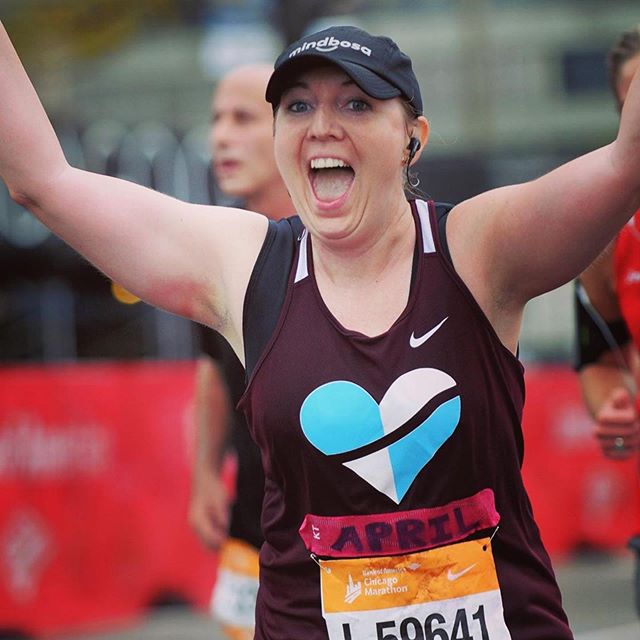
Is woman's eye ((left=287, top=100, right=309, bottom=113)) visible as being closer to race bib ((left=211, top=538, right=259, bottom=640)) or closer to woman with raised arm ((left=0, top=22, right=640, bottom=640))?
woman with raised arm ((left=0, top=22, right=640, bottom=640))

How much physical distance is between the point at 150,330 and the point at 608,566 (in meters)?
7.60

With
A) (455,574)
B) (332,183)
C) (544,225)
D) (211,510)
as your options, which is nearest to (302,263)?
(332,183)

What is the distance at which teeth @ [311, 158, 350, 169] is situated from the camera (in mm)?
2963

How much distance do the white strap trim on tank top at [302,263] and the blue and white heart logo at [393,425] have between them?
0.96ft

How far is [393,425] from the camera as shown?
2.86 metres

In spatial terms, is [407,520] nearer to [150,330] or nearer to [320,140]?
[320,140]

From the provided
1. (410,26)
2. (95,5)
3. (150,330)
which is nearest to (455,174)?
(150,330)

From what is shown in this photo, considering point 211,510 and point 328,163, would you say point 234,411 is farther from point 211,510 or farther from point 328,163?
point 328,163

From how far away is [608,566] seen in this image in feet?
38.4

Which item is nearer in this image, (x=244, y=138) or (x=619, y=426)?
(x=619, y=426)

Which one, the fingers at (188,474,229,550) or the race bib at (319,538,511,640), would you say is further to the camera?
the fingers at (188,474,229,550)

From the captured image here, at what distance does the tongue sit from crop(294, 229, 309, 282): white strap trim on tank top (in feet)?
0.54

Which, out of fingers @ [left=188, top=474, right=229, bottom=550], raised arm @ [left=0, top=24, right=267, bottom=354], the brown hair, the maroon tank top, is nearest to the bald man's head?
fingers @ [left=188, top=474, right=229, bottom=550]

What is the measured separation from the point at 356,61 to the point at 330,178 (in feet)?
0.87
